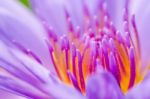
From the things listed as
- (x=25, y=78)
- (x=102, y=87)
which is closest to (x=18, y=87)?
(x=25, y=78)

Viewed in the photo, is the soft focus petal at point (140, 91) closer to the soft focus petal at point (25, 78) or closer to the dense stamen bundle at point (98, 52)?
the soft focus petal at point (25, 78)

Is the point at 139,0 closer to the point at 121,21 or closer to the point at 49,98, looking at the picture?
the point at 121,21

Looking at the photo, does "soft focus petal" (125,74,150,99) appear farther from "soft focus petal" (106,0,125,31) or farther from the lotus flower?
"soft focus petal" (106,0,125,31)

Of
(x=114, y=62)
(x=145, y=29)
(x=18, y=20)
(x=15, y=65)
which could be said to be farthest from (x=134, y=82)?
(x=18, y=20)

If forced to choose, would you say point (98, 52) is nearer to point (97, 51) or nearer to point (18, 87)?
point (97, 51)

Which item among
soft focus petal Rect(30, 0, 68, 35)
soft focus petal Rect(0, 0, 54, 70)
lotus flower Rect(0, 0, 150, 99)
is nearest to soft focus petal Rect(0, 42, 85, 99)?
lotus flower Rect(0, 0, 150, 99)
